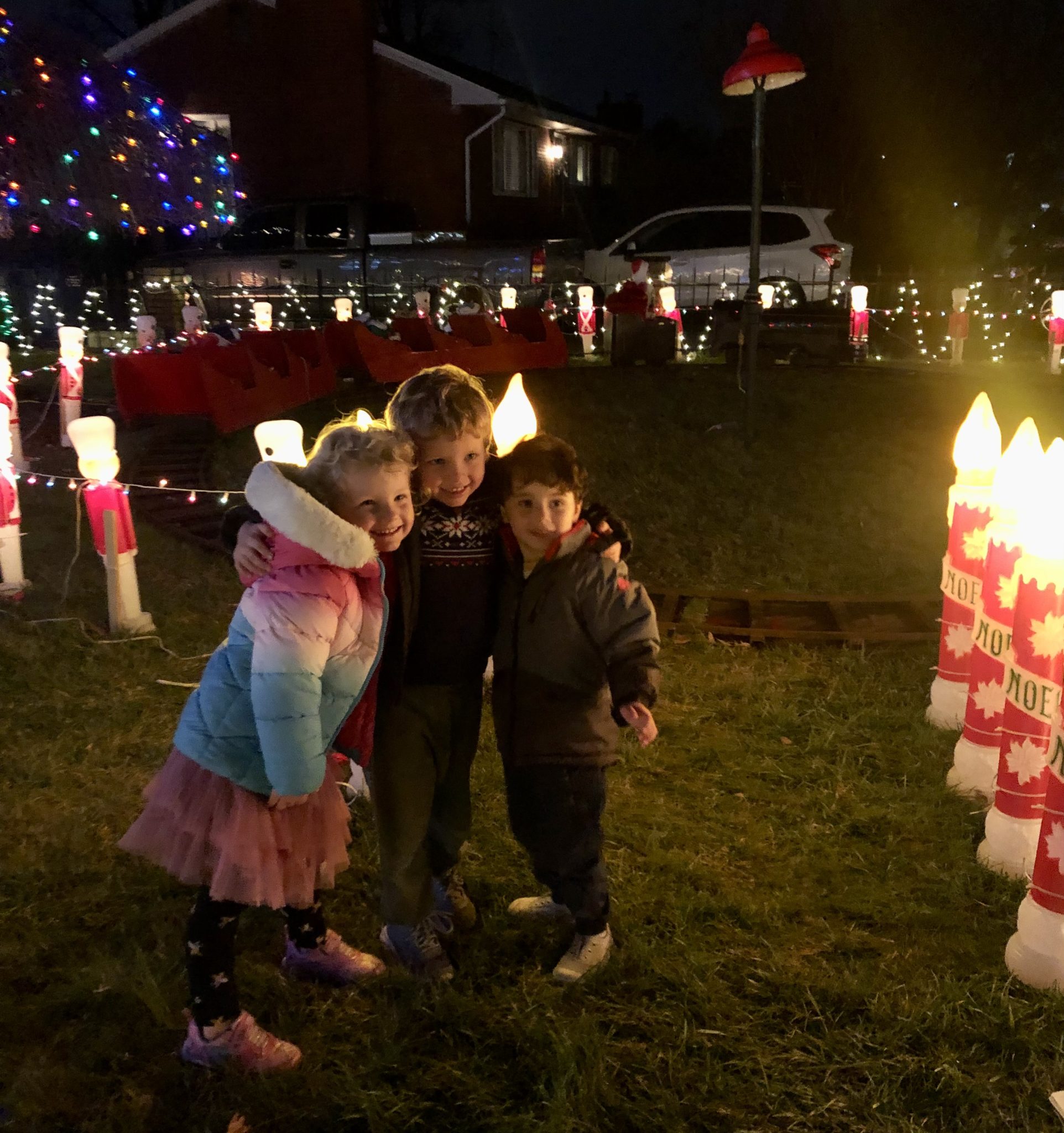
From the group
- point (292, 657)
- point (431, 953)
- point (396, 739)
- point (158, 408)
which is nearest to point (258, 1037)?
point (431, 953)

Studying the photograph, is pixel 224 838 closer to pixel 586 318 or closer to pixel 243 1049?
pixel 243 1049

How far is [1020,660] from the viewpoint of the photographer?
2.98 m

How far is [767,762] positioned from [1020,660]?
111cm

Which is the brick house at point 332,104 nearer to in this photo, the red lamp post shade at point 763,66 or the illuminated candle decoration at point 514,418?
the red lamp post shade at point 763,66

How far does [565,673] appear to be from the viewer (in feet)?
8.42

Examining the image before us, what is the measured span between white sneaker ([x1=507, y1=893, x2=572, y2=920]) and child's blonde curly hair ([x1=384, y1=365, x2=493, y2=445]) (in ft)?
4.52

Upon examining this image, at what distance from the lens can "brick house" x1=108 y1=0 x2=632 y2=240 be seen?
20219 millimetres

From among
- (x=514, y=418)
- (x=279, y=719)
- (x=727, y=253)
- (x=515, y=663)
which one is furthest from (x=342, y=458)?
(x=727, y=253)

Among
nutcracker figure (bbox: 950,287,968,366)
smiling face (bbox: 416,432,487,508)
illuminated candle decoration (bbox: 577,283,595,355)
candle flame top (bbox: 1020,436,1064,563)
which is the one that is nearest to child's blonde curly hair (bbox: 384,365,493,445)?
smiling face (bbox: 416,432,487,508)

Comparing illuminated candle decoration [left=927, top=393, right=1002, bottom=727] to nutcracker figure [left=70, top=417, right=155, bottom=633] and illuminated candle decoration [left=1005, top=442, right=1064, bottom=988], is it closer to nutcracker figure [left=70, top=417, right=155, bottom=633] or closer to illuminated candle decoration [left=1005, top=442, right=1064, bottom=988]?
illuminated candle decoration [left=1005, top=442, right=1064, bottom=988]

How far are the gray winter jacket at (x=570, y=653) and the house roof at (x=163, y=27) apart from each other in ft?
70.1

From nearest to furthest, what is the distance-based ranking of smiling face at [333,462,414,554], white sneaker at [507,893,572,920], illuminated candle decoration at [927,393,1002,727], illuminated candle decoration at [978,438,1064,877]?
1. smiling face at [333,462,414,554]
2. illuminated candle decoration at [978,438,1064,877]
3. white sneaker at [507,893,572,920]
4. illuminated candle decoration at [927,393,1002,727]

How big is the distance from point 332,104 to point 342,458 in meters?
20.5

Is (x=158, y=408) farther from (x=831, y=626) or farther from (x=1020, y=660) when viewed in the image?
(x=1020, y=660)
